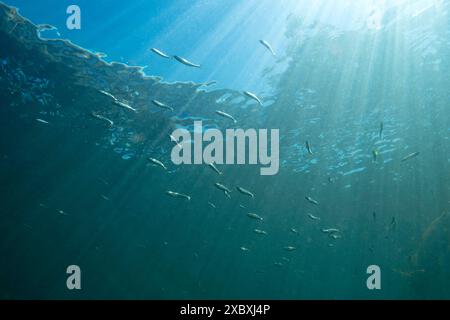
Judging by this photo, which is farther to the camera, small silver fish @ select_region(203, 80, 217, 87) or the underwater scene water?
small silver fish @ select_region(203, 80, 217, 87)

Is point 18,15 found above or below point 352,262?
above

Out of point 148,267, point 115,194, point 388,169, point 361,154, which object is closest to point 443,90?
point 361,154

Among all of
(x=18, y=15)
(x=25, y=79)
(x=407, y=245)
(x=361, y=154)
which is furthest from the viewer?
(x=407, y=245)

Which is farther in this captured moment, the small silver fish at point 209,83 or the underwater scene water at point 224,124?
the small silver fish at point 209,83

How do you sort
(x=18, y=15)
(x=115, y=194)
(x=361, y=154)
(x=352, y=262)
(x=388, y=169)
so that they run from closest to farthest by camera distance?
(x=18, y=15), (x=361, y=154), (x=388, y=169), (x=115, y=194), (x=352, y=262)

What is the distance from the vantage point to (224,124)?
16859mm

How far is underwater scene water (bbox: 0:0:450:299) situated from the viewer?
Answer: 11891 millimetres

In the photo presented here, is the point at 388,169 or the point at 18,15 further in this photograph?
the point at 388,169

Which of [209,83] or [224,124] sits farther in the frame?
[224,124]

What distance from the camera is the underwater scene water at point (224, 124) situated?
468 inches

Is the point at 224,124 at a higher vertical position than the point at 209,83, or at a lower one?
lower

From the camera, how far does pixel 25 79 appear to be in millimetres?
14719

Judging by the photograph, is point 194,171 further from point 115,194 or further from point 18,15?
point 18,15
